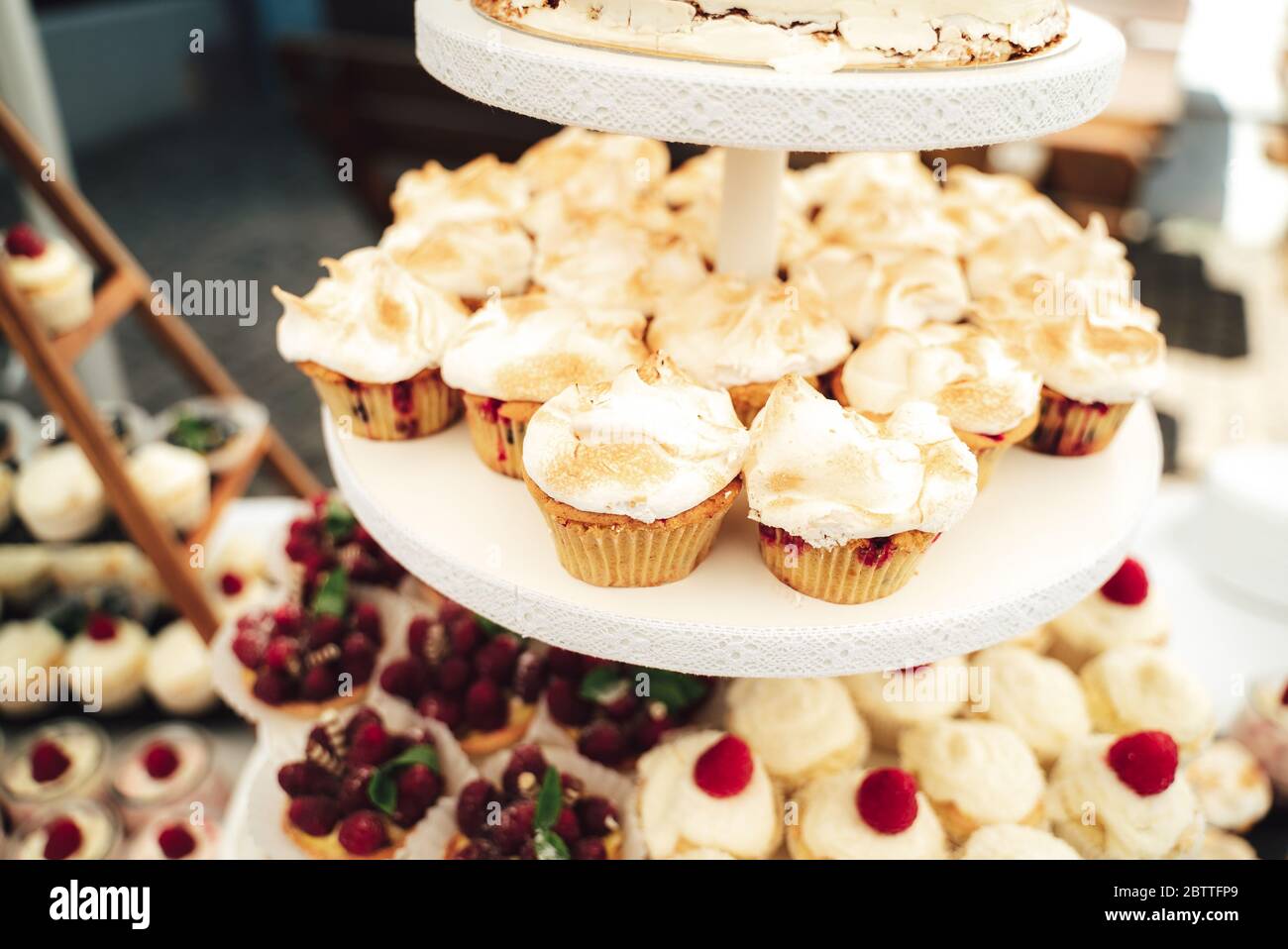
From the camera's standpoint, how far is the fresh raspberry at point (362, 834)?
1.53 m

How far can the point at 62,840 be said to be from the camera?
203 centimetres

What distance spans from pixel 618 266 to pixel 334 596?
91 centimetres

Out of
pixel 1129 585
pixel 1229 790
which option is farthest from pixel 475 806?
pixel 1229 790

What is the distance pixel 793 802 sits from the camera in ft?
5.11

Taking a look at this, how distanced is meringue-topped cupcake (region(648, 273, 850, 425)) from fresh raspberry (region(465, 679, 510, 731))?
2.30ft

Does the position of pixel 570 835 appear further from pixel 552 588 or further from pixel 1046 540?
pixel 1046 540

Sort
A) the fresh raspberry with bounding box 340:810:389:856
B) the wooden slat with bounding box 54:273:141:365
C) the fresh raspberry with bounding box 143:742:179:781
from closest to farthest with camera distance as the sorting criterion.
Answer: the fresh raspberry with bounding box 340:810:389:856
the wooden slat with bounding box 54:273:141:365
the fresh raspberry with bounding box 143:742:179:781

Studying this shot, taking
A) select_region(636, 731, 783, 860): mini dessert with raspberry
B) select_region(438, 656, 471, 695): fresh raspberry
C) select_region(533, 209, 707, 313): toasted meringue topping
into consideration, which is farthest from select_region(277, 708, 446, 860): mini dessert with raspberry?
select_region(533, 209, 707, 313): toasted meringue topping

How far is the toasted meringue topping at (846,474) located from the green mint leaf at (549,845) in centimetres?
63

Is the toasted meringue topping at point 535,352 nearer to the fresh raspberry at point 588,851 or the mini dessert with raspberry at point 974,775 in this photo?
the fresh raspberry at point 588,851

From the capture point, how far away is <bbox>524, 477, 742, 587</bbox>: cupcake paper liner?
116cm

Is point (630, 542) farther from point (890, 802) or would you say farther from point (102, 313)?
point (102, 313)

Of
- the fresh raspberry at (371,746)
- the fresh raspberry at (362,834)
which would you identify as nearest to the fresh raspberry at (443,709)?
the fresh raspberry at (371,746)

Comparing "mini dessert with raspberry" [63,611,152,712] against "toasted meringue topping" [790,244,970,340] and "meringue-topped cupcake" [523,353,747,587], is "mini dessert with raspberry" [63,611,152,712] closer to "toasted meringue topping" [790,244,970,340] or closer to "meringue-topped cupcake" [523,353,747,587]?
"meringue-topped cupcake" [523,353,747,587]
